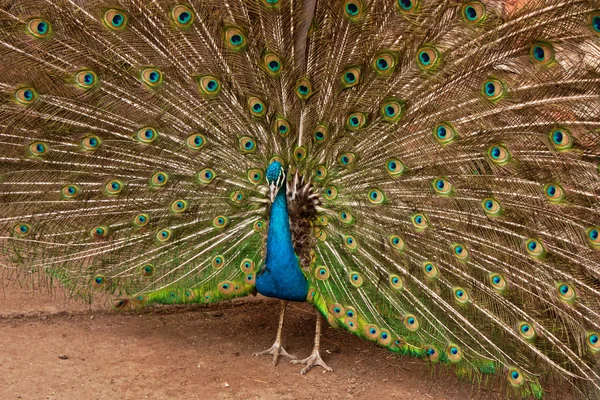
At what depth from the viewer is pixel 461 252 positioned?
12.1 ft

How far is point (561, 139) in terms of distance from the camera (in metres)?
3.34

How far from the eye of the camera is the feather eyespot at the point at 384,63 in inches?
140

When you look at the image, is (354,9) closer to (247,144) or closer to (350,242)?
(247,144)

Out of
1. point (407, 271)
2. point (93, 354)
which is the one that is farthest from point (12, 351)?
point (407, 271)

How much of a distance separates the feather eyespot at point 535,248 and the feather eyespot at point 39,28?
2979mm

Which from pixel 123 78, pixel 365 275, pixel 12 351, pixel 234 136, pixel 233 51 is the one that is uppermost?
pixel 233 51

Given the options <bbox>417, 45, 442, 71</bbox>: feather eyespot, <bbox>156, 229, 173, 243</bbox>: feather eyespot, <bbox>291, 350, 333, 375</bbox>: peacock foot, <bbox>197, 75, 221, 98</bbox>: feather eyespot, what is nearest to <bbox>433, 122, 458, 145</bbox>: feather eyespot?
<bbox>417, 45, 442, 71</bbox>: feather eyespot

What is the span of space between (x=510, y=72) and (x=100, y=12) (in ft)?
7.57

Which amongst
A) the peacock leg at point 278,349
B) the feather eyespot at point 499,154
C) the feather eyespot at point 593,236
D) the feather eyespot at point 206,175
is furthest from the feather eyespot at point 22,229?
the feather eyespot at point 593,236

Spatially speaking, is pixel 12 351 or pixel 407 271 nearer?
pixel 407 271

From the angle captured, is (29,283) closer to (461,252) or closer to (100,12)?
(100,12)

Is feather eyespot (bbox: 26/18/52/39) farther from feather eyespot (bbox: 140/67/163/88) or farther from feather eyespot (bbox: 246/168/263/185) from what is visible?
feather eyespot (bbox: 246/168/263/185)

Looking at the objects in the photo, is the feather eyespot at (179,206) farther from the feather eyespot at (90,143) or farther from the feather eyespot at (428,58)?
the feather eyespot at (428,58)

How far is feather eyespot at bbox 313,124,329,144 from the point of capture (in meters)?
3.85
